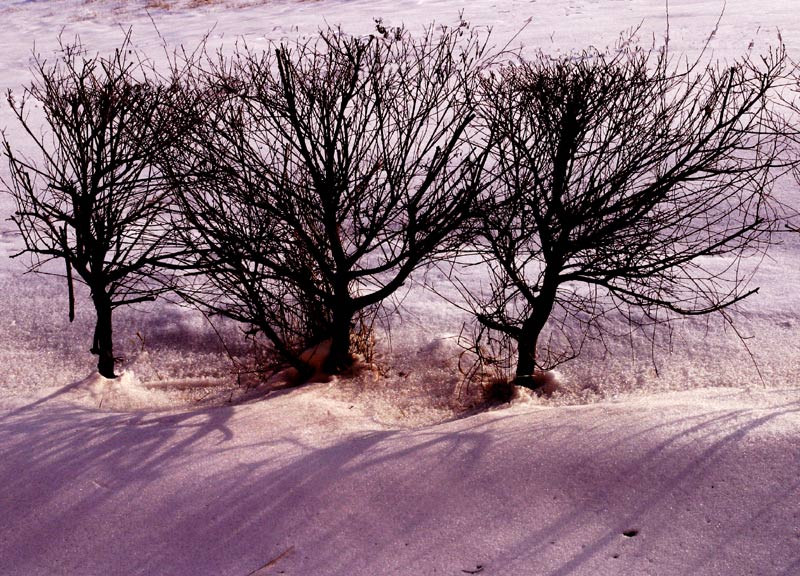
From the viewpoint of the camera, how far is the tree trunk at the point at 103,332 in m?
7.36

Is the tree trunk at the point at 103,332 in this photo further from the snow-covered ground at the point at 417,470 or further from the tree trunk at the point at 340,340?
the tree trunk at the point at 340,340

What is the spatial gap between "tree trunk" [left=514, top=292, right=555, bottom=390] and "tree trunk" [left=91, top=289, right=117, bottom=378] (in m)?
4.08

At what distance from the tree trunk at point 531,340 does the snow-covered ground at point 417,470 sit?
0.30 metres

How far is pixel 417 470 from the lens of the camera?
215 inches

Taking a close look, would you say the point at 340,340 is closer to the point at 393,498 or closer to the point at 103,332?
the point at 103,332

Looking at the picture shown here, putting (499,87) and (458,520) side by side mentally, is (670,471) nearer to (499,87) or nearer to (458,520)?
(458,520)

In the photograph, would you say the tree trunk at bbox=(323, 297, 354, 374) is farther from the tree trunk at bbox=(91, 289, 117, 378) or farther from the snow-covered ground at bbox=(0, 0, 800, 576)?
the tree trunk at bbox=(91, 289, 117, 378)

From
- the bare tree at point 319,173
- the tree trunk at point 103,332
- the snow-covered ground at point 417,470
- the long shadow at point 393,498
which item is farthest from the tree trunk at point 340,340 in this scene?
the tree trunk at point 103,332

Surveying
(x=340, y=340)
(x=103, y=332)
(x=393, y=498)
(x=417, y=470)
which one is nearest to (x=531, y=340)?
(x=340, y=340)

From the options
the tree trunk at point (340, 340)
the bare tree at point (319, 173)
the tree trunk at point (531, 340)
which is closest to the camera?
the bare tree at point (319, 173)

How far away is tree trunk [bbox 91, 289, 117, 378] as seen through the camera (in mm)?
7363

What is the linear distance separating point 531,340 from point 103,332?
14.2ft

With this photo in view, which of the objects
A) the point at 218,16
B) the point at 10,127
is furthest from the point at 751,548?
the point at 218,16

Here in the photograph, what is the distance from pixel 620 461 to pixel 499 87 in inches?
131
